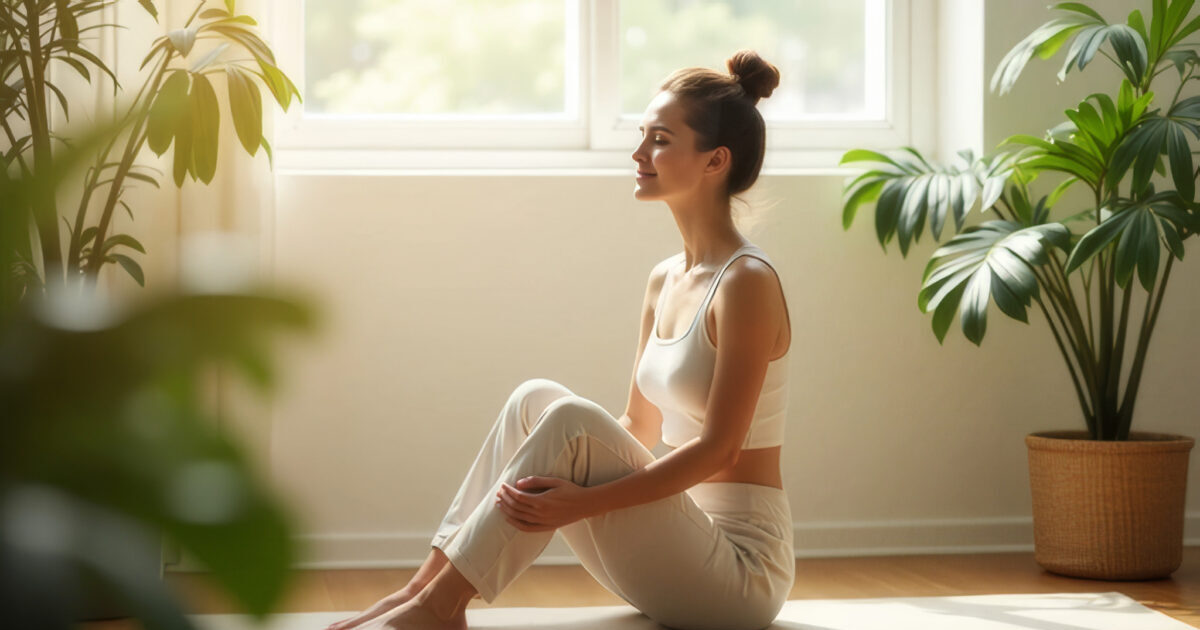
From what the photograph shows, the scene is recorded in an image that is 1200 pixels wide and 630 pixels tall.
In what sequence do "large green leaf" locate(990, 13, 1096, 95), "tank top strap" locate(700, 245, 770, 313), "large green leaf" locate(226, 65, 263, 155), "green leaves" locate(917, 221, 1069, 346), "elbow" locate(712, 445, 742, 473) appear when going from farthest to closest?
"large green leaf" locate(990, 13, 1096, 95), "green leaves" locate(917, 221, 1069, 346), "large green leaf" locate(226, 65, 263, 155), "tank top strap" locate(700, 245, 770, 313), "elbow" locate(712, 445, 742, 473)

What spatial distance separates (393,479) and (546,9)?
1379mm

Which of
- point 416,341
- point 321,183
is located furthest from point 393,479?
point 321,183

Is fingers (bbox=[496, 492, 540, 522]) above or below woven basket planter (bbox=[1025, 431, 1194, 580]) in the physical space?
above

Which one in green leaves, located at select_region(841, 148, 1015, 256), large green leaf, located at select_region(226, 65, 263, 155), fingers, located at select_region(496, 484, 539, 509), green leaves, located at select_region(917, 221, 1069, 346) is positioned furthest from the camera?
green leaves, located at select_region(841, 148, 1015, 256)

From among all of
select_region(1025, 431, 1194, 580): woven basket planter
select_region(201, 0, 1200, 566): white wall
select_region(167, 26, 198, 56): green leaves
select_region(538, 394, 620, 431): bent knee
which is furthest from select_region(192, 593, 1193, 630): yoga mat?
select_region(167, 26, 198, 56): green leaves

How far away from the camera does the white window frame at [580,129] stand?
3.46m

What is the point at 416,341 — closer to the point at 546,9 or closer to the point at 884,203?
the point at 546,9

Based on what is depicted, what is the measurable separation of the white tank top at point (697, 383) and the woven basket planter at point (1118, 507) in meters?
1.08

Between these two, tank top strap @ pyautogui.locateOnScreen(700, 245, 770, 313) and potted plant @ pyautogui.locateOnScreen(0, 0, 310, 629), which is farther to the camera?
tank top strap @ pyautogui.locateOnScreen(700, 245, 770, 313)

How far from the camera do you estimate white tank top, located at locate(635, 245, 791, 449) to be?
222 cm

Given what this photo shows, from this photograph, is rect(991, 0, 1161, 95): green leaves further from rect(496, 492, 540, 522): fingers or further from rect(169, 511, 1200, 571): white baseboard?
rect(496, 492, 540, 522): fingers

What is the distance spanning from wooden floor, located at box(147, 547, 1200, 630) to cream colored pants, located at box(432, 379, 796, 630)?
57 centimetres

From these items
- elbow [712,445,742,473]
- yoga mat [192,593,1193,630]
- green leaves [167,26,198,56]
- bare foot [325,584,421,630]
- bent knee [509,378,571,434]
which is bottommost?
yoga mat [192,593,1193,630]

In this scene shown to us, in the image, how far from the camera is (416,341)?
3283 millimetres
